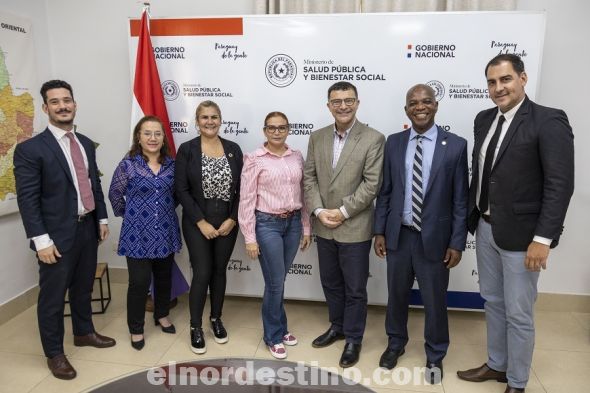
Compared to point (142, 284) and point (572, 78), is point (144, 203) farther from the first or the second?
point (572, 78)

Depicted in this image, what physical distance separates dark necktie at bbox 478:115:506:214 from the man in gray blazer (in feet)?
1.77

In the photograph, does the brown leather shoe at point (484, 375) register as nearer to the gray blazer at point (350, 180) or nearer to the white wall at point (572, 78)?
the gray blazer at point (350, 180)

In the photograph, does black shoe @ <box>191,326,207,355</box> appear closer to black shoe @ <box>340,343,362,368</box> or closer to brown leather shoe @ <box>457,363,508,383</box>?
black shoe @ <box>340,343,362,368</box>

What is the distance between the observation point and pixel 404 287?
2492 mm

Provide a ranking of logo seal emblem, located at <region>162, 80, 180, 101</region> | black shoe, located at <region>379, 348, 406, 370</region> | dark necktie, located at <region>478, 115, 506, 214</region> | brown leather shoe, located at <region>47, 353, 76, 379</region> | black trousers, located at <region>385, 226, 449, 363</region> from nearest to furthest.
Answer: dark necktie, located at <region>478, 115, 506, 214</region>
black trousers, located at <region>385, 226, 449, 363</region>
brown leather shoe, located at <region>47, 353, 76, 379</region>
black shoe, located at <region>379, 348, 406, 370</region>
logo seal emblem, located at <region>162, 80, 180, 101</region>

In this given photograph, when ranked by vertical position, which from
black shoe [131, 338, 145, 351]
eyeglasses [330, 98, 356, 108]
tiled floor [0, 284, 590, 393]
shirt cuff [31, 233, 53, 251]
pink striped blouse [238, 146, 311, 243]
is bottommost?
tiled floor [0, 284, 590, 393]

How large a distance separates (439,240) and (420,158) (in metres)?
0.45

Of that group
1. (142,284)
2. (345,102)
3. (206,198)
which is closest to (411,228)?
(345,102)

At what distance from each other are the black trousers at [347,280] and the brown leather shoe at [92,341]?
1.48m

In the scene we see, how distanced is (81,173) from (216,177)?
0.78 metres

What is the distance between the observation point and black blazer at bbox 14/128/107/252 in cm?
229

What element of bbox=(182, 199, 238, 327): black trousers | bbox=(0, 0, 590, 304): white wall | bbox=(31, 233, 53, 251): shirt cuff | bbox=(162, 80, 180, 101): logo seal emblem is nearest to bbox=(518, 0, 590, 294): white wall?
bbox=(0, 0, 590, 304): white wall

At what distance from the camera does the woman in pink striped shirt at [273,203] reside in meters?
2.47

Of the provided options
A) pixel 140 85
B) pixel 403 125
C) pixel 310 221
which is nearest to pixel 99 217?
pixel 140 85
